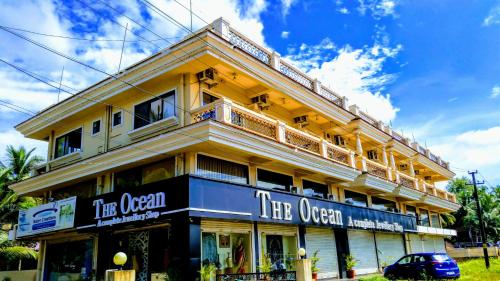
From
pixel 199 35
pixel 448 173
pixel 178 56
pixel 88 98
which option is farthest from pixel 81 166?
pixel 448 173

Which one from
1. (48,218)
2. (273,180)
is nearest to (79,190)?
(48,218)

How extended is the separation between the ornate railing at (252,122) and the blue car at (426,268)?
950 centimetres

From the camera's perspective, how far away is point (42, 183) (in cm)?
1967

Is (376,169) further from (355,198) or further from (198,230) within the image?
(198,230)

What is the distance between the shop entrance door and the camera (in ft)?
54.3

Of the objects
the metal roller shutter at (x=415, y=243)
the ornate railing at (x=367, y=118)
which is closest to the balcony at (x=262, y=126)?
the ornate railing at (x=367, y=118)

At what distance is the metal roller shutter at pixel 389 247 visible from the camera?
24.4 m

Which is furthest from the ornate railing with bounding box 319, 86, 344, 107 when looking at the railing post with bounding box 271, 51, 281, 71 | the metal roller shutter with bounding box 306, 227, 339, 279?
the metal roller shutter with bounding box 306, 227, 339, 279

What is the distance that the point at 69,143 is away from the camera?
20.7m

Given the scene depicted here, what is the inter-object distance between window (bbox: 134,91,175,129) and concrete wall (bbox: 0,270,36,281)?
39.7 feet

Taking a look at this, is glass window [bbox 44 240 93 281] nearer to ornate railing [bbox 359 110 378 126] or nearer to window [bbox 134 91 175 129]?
window [bbox 134 91 175 129]

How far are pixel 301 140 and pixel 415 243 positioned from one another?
17050mm

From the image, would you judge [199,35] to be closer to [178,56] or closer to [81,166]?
[178,56]

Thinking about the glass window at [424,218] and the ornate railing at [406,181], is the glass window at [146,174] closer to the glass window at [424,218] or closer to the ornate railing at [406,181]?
the ornate railing at [406,181]
